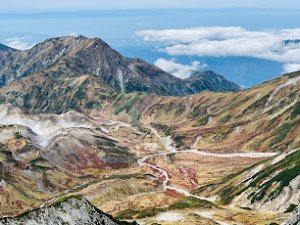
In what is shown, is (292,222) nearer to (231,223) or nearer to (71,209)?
(71,209)

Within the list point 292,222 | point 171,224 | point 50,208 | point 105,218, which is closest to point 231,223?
point 171,224

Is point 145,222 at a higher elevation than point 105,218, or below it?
below

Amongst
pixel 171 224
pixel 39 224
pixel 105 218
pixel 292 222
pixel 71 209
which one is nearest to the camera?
pixel 39 224

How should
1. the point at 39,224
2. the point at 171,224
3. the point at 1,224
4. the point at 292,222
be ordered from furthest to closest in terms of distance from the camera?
1. the point at 171,224
2. the point at 292,222
3. the point at 39,224
4. the point at 1,224

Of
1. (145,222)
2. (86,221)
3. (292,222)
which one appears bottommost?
(145,222)

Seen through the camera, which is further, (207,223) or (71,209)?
(207,223)

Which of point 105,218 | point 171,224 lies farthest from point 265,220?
point 105,218
